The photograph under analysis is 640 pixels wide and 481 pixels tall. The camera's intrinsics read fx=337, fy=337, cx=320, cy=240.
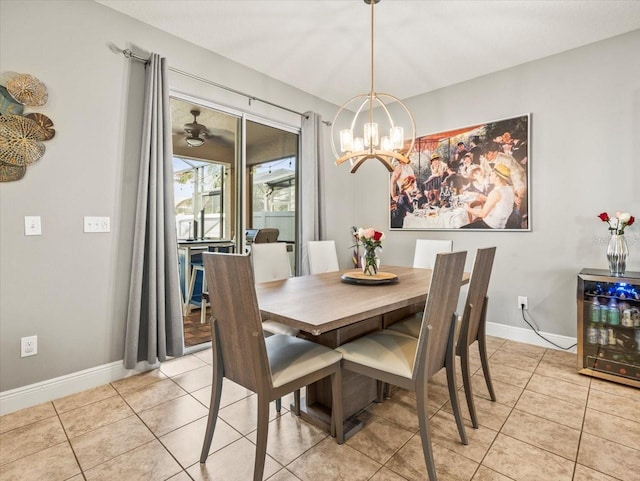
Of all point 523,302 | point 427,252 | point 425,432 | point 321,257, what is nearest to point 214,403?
point 425,432

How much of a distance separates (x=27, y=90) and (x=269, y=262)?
6.21ft

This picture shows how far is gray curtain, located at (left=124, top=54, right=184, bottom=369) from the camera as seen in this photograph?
2.48m

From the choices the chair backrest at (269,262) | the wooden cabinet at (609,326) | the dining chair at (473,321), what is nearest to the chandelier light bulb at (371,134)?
the dining chair at (473,321)

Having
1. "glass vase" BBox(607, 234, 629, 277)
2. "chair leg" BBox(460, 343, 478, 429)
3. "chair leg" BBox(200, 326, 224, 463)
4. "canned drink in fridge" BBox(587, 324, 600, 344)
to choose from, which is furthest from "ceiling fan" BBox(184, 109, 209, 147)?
"canned drink in fridge" BBox(587, 324, 600, 344)

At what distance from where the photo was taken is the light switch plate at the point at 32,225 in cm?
212

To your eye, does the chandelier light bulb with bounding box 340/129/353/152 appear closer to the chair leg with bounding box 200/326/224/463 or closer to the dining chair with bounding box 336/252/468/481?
the dining chair with bounding box 336/252/468/481

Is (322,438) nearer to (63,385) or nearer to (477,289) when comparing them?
(477,289)

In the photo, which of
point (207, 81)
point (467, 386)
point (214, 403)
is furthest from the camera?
point (207, 81)

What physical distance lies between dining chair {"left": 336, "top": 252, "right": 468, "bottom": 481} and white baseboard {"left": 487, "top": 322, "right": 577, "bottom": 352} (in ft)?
6.55

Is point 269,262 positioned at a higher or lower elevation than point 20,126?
lower

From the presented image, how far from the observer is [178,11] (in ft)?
8.11

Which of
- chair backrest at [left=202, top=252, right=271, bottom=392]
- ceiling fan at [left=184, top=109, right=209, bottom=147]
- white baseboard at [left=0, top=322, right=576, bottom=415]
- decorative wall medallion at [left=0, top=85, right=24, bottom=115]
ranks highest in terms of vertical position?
ceiling fan at [left=184, top=109, right=209, bottom=147]

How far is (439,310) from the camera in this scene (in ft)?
4.97

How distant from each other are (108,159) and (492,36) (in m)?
3.19
